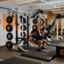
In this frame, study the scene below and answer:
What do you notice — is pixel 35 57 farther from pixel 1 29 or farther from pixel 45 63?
pixel 1 29

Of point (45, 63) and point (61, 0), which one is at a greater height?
point (61, 0)

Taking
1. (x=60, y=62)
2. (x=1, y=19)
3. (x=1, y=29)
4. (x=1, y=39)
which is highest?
(x=1, y=19)

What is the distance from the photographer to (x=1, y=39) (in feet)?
20.5

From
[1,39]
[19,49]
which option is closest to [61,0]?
[19,49]

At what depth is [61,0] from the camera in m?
4.80

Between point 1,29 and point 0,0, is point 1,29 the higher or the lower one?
the lower one

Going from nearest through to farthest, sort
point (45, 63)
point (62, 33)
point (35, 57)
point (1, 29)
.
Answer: point (45, 63) → point (35, 57) → point (1, 29) → point (62, 33)

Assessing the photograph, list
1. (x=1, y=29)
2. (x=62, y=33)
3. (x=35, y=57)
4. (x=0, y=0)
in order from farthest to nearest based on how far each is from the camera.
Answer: (x=62, y=33) < (x=1, y=29) < (x=0, y=0) < (x=35, y=57)

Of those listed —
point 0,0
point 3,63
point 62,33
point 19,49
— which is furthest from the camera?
point 62,33

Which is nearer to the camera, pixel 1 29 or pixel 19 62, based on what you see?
pixel 19 62

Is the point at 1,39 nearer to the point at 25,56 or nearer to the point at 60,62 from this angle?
the point at 25,56

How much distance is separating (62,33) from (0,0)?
759 cm

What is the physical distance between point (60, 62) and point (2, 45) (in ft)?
13.2

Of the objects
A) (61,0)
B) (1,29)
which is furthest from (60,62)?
Answer: (1,29)
